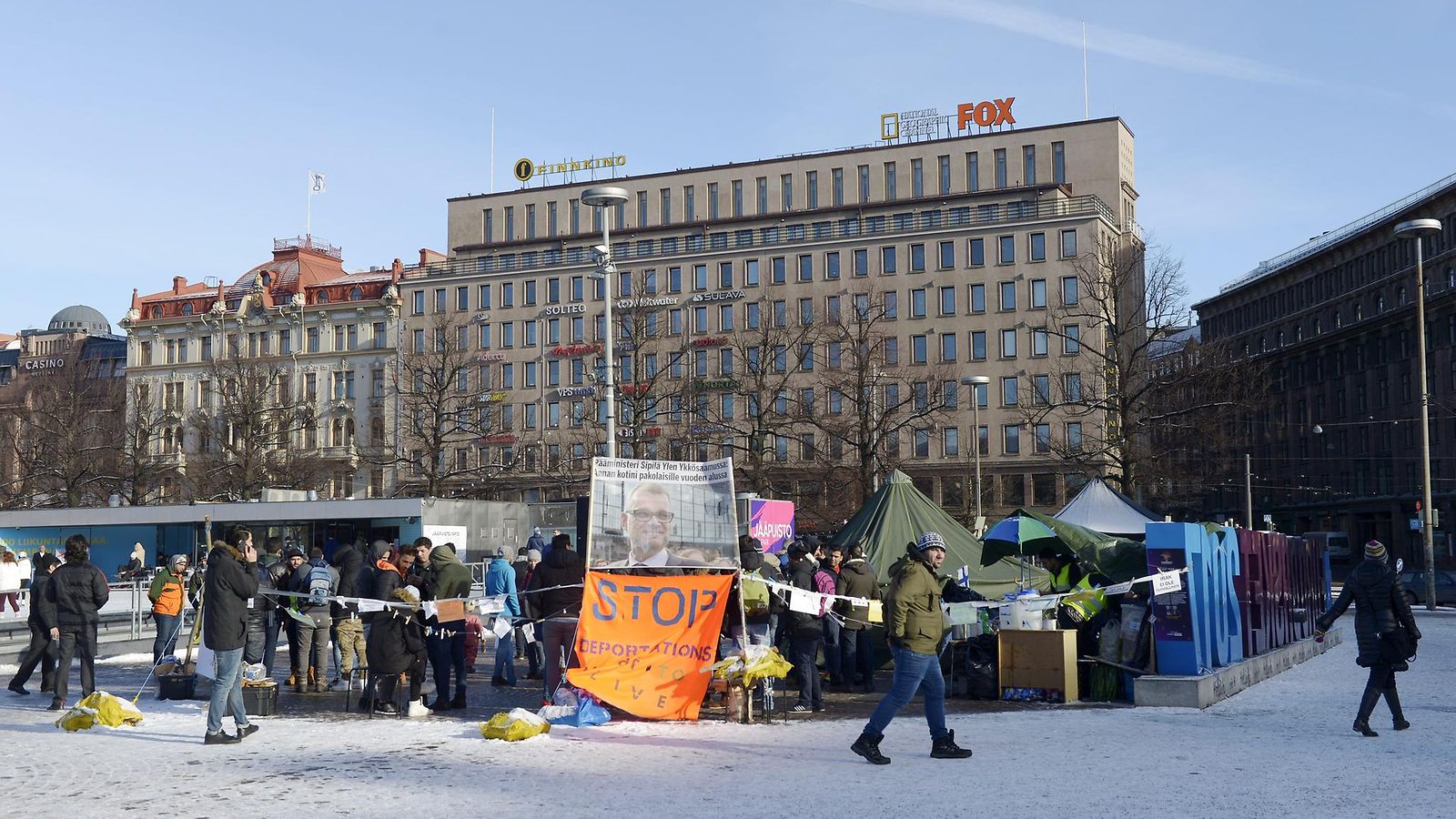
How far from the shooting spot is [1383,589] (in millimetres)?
12188

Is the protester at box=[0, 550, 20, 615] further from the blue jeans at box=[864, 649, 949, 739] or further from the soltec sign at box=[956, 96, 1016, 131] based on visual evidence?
the soltec sign at box=[956, 96, 1016, 131]

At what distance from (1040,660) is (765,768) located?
5394 millimetres

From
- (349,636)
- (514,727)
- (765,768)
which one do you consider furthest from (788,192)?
(765,768)

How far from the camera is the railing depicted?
251 ft

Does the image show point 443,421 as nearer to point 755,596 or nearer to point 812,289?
point 812,289

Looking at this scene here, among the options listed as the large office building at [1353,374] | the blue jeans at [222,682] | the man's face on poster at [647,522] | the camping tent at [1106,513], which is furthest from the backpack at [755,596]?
the large office building at [1353,374]

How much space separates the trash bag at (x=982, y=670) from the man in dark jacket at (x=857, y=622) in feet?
4.00

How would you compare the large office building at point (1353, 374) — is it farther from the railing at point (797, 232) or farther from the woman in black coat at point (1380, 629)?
the woman in black coat at point (1380, 629)

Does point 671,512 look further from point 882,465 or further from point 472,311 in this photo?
point 472,311

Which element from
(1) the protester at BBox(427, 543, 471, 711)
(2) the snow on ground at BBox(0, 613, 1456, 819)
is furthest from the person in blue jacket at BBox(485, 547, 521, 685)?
(2) the snow on ground at BBox(0, 613, 1456, 819)

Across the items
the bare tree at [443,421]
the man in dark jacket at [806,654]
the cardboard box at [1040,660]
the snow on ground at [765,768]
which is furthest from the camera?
the bare tree at [443,421]

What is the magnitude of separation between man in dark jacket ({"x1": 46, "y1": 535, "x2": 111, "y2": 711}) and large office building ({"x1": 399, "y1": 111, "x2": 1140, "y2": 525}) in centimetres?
5042

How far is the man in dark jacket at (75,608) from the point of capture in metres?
14.5

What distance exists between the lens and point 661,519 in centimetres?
1358
